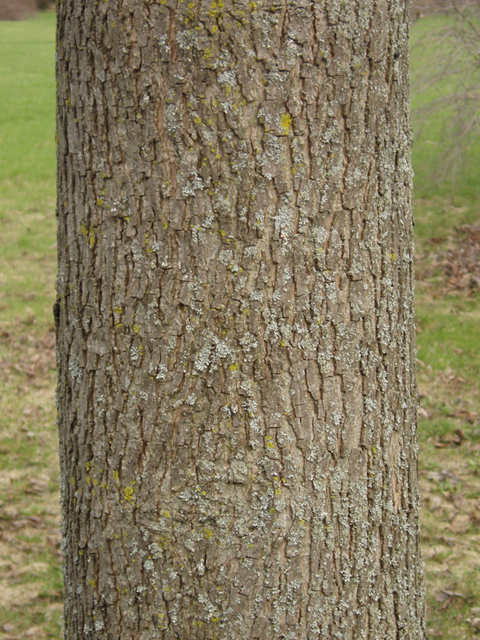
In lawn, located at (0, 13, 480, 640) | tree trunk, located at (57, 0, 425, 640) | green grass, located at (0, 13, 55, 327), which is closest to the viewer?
tree trunk, located at (57, 0, 425, 640)

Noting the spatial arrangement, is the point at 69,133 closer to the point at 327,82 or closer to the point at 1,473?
the point at 327,82

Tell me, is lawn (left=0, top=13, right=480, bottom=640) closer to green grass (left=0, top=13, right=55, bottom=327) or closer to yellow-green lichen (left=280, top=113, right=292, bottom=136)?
green grass (left=0, top=13, right=55, bottom=327)

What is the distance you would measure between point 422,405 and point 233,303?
4273 mm

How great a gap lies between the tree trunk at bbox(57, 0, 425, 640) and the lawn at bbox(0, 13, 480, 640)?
2036 millimetres

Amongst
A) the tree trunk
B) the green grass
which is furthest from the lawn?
the tree trunk

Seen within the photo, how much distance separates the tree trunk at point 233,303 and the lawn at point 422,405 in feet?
6.68

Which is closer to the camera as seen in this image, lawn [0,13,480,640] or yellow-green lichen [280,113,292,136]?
yellow-green lichen [280,113,292,136]

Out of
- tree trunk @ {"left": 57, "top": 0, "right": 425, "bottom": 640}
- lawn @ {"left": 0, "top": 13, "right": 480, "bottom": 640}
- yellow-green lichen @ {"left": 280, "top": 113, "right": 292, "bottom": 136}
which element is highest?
yellow-green lichen @ {"left": 280, "top": 113, "right": 292, "bottom": 136}

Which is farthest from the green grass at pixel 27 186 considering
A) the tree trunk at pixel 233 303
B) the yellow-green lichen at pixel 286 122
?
the yellow-green lichen at pixel 286 122

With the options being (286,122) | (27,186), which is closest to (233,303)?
(286,122)

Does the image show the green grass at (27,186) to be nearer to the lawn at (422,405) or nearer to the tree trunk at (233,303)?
the lawn at (422,405)

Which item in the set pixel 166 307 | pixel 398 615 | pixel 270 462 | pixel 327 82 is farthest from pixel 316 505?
pixel 327 82

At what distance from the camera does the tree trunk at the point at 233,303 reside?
1.74 meters

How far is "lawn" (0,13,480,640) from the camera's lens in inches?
150
